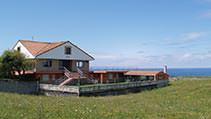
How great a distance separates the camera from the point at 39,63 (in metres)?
55.2

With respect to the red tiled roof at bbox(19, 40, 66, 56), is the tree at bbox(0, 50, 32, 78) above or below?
below

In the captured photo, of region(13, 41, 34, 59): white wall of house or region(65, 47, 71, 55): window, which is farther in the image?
region(65, 47, 71, 55): window

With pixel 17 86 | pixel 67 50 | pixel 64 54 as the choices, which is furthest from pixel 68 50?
pixel 17 86

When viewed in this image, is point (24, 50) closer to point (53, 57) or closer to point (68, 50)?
point (53, 57)

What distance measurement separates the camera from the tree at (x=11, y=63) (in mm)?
50094

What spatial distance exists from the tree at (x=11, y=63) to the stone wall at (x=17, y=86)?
6267 mm

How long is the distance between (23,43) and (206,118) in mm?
50369

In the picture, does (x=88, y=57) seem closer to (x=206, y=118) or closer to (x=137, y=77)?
(x=137, y=77)

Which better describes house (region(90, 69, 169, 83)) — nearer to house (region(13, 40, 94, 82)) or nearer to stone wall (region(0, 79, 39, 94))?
house (region(13, 40, 94, 82))

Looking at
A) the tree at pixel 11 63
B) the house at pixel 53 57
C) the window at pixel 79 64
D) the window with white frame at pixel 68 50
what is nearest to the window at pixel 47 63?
the house at pixel 53 57

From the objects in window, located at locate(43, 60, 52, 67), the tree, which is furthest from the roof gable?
the tree

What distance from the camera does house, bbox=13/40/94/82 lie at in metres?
55.2

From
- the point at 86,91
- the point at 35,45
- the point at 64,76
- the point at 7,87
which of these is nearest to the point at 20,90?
the point at 7,87

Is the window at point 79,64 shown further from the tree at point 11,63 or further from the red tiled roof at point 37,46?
the tree at point 11,63
